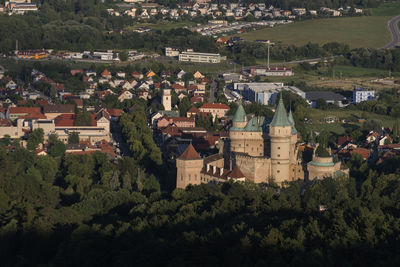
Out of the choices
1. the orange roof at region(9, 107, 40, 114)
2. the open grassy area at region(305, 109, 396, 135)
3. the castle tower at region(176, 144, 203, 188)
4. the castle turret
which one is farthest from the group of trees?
the open grassy area at region(305, 109, 396, 135)

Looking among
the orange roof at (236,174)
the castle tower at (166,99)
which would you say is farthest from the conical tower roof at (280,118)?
the castle tower at (166,99)

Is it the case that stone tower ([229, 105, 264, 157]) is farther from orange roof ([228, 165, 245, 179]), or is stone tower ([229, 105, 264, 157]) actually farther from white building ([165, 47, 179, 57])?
white building ([165, 47, 179, 57])

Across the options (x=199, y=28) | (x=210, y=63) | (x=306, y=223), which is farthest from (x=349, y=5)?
(x=306, y=223)

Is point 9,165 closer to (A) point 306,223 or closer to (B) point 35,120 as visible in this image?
(B) point 35,120

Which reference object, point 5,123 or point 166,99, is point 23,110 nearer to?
point 5,123

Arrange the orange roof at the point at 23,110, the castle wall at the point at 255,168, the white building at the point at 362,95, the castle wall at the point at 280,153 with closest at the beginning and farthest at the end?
1. the castle wall at the point at 280,153
2. the castle wall at the point at 255,168
3. the orange roof at the point at 23,110
4. the white building at the point at 362,95

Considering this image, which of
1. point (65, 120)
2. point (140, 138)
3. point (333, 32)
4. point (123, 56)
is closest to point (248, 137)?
point (140, 138)

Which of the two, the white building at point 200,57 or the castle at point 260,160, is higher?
the white building at point 200,57

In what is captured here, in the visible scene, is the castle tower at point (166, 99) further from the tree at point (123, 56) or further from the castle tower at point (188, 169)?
the tree at point (123, 56)
